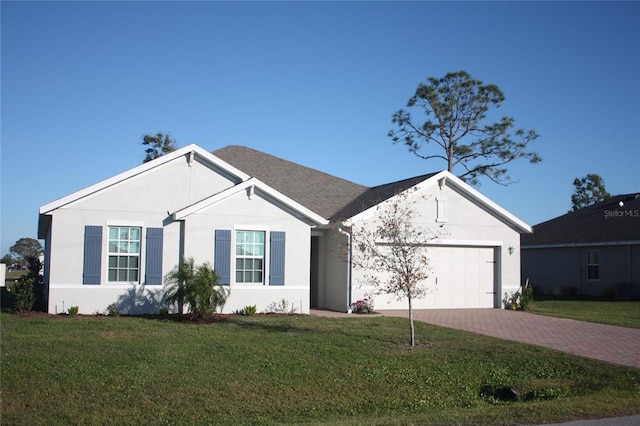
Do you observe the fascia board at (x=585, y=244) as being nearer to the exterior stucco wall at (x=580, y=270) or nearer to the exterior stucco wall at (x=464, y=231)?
the exterior stucco wall at (x=580, y=270)

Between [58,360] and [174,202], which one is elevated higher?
[174,202]

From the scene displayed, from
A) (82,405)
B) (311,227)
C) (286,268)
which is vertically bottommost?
(82,405)

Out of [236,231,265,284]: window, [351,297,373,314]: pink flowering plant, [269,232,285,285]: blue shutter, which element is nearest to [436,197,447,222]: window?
[351,297,373,314]: pink flowering plant

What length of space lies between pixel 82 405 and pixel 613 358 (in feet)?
32.0

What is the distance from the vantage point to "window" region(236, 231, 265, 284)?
1816 cm

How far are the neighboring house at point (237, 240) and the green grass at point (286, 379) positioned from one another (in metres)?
3.04

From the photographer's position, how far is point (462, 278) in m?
21.3

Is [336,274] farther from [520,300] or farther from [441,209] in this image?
[520,300]

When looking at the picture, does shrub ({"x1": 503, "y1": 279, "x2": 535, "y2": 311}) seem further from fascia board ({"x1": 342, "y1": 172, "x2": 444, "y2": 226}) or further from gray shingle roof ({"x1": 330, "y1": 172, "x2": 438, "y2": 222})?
gray shingle roof ({"x1": 330, "y1": 172, "x2": 438, "y2": 222})

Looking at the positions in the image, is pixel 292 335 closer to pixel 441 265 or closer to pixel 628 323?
pixel 441 265

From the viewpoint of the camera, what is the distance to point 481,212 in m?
21.5

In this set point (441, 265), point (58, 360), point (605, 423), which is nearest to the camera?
point (605, 423)

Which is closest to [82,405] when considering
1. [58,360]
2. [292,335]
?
[58,360]

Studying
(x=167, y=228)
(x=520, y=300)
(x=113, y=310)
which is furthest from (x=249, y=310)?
(x=520, y=300)
